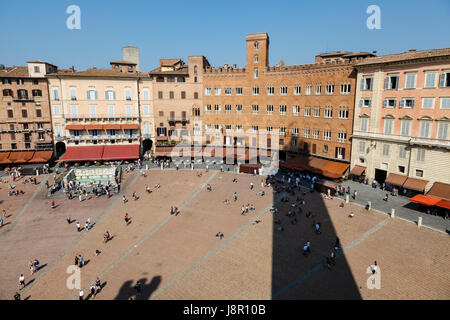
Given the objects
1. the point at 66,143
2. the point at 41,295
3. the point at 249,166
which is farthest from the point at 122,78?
the point at 41,295

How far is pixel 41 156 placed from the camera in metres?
59.0

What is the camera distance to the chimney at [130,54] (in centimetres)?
7856

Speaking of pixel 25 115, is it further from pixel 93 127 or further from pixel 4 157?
pixel 93 127

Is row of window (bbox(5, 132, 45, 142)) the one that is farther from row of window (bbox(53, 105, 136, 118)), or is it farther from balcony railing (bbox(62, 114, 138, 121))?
balcony railing (bbox(62, 114, 138, 121))

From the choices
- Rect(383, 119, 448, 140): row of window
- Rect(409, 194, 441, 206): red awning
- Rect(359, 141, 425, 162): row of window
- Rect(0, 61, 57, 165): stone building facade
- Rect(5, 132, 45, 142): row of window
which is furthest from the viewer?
Rect(5, 132, 45, 142): row of window

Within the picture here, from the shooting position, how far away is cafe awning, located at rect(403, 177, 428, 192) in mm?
39656

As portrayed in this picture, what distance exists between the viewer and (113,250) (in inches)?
1265

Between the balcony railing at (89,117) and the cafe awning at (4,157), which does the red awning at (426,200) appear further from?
the cafe awning at (4,157)

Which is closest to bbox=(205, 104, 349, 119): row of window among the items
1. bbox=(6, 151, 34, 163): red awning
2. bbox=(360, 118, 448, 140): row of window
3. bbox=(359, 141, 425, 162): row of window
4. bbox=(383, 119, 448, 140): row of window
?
bbox=(360, 118, 448, 140): row of window

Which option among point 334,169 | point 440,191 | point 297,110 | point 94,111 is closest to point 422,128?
point 440,191

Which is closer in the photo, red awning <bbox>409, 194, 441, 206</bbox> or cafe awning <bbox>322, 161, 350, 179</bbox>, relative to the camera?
red awning <bbox>409, 194, 441, 206</bbox>

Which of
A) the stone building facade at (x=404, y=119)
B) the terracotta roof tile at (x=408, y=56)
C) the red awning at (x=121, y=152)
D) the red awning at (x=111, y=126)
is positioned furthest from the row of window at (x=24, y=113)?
the terracotta roof tile at (x=408, y=56)

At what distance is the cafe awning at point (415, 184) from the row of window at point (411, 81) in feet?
38.1

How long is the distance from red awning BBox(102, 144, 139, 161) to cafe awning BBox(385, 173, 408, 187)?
1692 inches
